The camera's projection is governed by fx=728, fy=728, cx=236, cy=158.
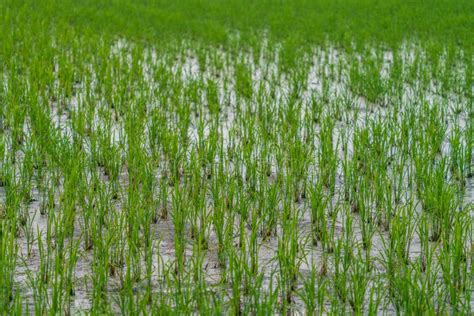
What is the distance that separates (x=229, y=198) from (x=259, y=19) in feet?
24.9

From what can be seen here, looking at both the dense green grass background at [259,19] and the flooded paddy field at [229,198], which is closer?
the flooded paddy field at [229,198]

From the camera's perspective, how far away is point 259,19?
34.0 ft

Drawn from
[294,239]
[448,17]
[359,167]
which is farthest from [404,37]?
[294,239]

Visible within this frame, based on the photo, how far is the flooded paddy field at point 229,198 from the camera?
7.67 ft

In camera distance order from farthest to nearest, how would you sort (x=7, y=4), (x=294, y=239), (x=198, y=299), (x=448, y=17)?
(x=7, y=4) → (x=448, y=17) → (x=294, y=239) → (x=198, y=299)

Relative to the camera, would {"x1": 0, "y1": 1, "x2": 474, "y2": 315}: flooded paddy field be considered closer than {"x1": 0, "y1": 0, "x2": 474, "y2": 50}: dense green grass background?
Yes

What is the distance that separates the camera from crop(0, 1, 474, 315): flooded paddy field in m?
2.34

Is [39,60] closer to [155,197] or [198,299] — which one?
[155,197]

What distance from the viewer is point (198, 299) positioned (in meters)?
2.27

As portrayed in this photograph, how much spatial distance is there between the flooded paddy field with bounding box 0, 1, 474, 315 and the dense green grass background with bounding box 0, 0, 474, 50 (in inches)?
91.8

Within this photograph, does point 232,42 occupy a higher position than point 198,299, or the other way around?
point 232,42

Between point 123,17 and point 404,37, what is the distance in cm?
386

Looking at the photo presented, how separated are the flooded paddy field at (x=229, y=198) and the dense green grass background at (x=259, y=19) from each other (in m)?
2.33

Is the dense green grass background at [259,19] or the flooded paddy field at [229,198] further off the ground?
the dense green grass background at [259,19]
